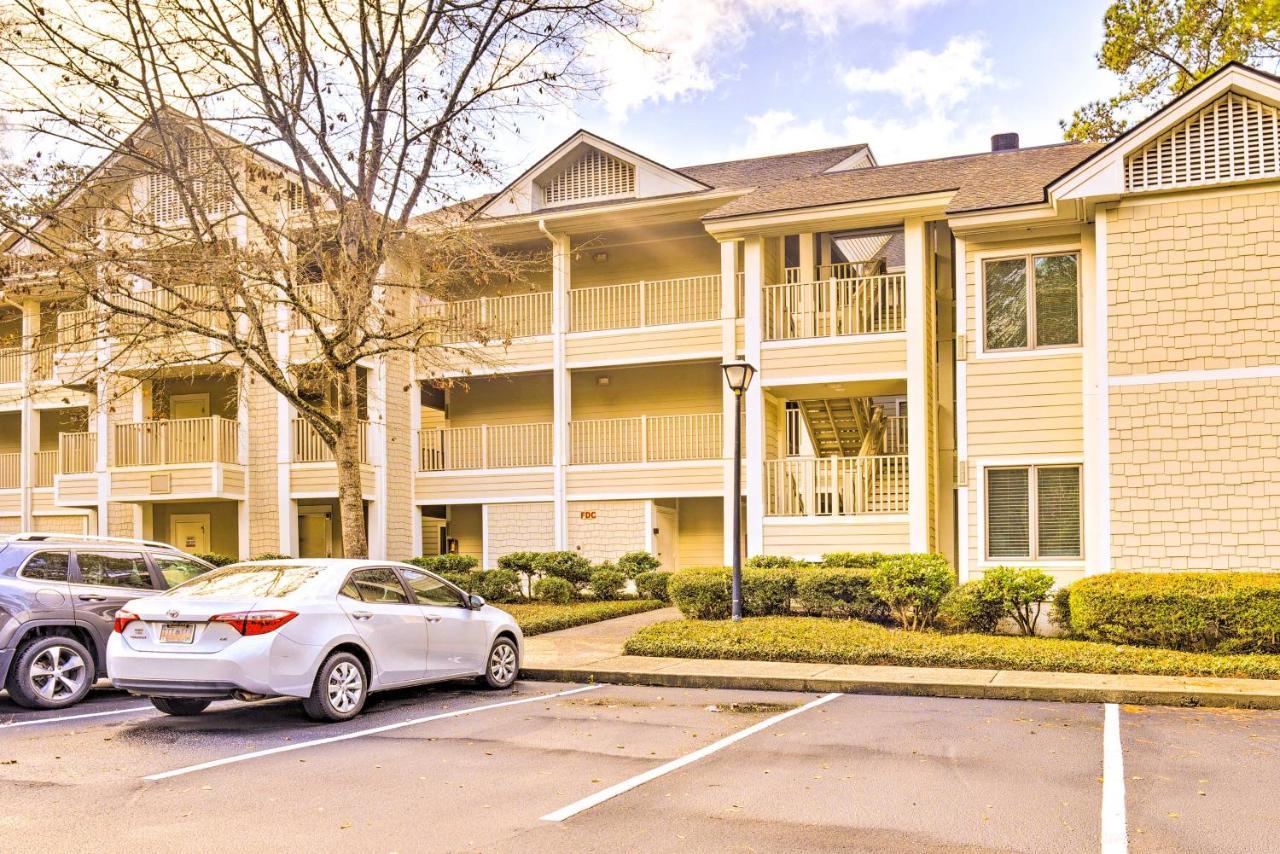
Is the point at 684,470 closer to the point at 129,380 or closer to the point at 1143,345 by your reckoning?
the point at 1143,345

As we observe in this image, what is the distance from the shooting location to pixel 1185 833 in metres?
6.20

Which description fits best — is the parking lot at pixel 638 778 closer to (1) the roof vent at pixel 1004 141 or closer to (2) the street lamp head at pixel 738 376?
(2) the street lamp head at pixel 738 376

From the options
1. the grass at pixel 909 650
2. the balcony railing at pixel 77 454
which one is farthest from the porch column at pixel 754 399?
the balcony railing at pixel 77 454

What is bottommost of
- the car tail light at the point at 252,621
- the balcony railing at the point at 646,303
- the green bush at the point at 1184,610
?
the green bush at the point at 1184,610

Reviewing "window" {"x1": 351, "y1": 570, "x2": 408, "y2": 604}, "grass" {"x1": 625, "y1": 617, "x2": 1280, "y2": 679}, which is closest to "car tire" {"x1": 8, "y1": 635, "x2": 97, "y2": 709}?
"window" {"x1": 351, "y1": 570, "x2": 408, "y2": 604}

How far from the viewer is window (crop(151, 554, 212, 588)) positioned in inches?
498

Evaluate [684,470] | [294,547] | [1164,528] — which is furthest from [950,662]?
[294,547]

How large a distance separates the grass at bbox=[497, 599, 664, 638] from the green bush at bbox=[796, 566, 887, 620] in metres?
3.72

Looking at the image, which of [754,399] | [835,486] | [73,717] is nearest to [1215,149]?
[835,486]

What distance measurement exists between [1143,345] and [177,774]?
13.1m

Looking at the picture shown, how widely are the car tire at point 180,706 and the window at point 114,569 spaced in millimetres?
2097

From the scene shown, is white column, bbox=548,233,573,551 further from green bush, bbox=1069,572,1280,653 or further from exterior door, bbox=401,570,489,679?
exterior door, bbox=401,570,489,679

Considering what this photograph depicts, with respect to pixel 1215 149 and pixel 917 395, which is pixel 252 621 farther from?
pixel 917 395

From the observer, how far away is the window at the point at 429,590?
11.4m
